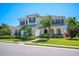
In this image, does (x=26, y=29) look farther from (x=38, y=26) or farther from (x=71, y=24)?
(x=71, y=24)

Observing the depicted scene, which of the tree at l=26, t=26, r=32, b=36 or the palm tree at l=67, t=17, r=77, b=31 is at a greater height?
the palm tree at l=67, t=17, r=77, b=31

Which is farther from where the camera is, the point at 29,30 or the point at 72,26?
the point at 29,30

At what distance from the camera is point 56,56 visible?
9648mm

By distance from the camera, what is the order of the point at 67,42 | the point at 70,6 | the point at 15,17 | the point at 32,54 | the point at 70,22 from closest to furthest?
the point at 32,54
the point at 70,6
the point at 15,17
the point at 67,42
the point at 70,22

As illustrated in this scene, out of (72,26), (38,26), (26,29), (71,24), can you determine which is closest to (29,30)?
(26,29)

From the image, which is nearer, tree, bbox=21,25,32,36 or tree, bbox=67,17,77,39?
tree, bbox=67,17,77,39

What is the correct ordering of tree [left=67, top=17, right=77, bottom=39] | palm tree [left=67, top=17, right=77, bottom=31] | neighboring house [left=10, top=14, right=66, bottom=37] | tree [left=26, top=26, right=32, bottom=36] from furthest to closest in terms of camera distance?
tree [left=26, top=26, right=32, bottom=36] → neighboring house [left=10, top=14, right=66, bottom=37] → palm tree [left=67, top=17, right=77, bottom=31] → tree [left=67, top=17, right=77, bottom=39]

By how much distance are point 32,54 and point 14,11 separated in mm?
2607

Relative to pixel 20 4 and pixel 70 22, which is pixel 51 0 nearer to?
pixel 20 4

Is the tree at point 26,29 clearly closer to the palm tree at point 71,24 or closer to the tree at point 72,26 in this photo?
the palm tree at point 71,24

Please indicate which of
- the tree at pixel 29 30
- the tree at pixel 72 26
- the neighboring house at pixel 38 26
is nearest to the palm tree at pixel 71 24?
the tree at pixel 72 26

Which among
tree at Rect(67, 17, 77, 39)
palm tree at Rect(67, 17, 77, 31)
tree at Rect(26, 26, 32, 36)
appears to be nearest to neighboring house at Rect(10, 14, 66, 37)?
tree at Rect(26, 26, 32, 36)

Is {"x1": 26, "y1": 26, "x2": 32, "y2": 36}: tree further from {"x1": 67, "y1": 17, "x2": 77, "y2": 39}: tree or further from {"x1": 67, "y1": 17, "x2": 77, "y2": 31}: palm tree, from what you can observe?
{"x1": 67, "y1": 17, "x2": 77, "y2": 39}: tree

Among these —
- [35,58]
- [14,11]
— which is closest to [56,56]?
[35,58]
